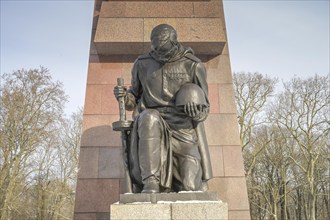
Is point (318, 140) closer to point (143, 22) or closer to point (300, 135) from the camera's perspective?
point (300, 135)

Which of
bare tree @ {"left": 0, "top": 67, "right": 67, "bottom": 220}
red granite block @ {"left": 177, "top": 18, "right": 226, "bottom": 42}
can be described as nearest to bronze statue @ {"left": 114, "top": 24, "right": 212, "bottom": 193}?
red granite block @ {"left": 177, "top": 18, "right": 226, "bottom": 42}

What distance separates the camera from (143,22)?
293 inches

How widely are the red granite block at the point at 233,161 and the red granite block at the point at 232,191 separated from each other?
11cm

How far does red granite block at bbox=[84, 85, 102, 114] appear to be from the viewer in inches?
275

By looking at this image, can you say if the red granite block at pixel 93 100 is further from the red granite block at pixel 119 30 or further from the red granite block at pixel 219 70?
the red granite block at pixel 219 70

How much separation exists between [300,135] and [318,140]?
1.21 metres

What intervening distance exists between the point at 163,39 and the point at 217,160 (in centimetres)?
309

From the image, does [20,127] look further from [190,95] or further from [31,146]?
[190,95]

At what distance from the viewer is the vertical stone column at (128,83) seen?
21.1 ft

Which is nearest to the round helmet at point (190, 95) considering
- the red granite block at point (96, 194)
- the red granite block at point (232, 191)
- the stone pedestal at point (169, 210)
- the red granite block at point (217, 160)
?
the stone pedestal at point (169, 210)

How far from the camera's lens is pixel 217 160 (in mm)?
6621

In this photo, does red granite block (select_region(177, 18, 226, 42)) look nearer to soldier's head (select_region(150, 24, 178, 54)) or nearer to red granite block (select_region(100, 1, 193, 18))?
red granite block (select_region(100, 1, 193, 18))

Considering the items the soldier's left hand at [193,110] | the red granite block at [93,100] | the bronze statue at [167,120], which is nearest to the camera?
the bronze statue at [167,120]

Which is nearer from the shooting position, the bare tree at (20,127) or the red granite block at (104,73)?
the red granite block at (104,73)
